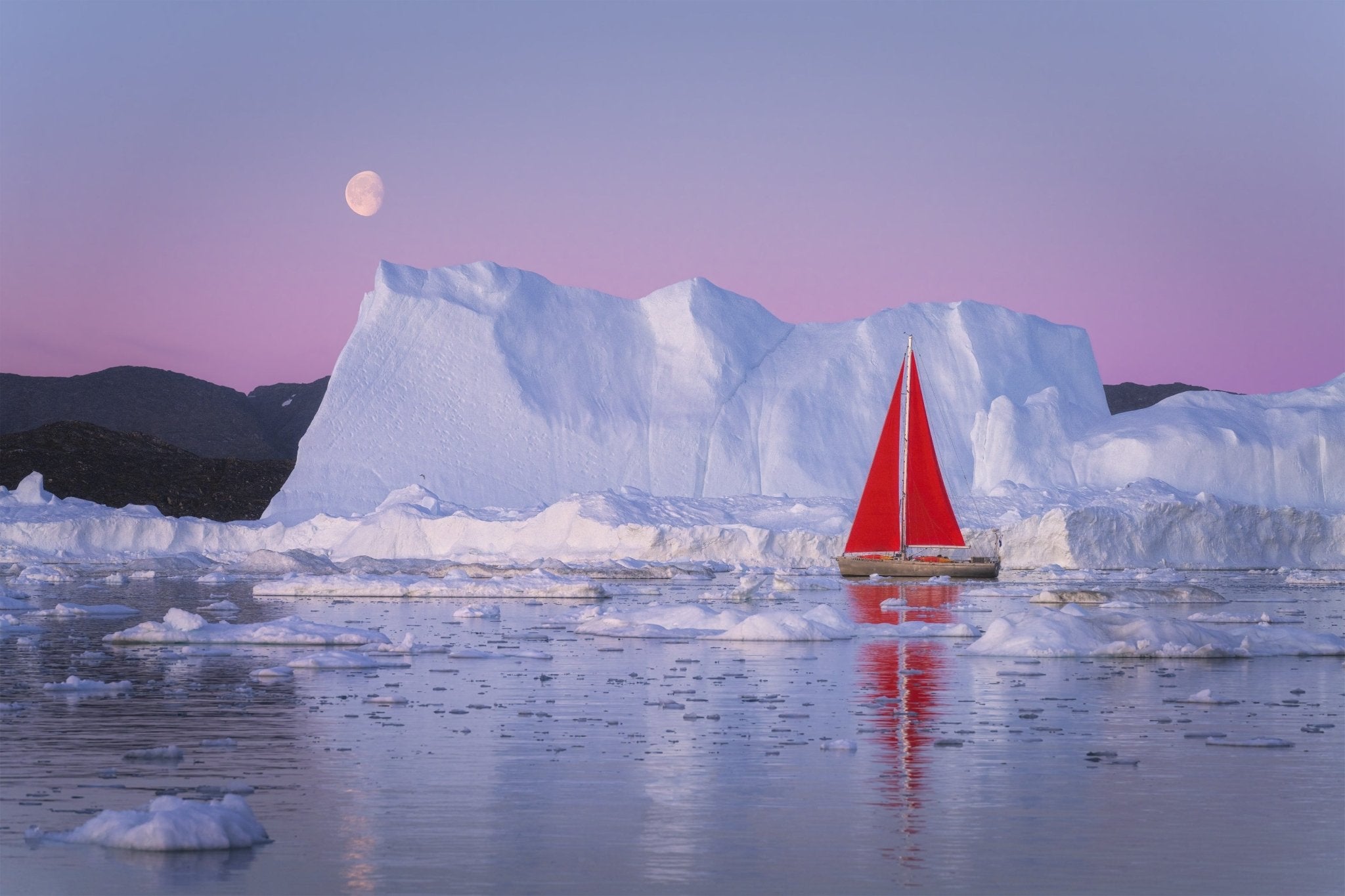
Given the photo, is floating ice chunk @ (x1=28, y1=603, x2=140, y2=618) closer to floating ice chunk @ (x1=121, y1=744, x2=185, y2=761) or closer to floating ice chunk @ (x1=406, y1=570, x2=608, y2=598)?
floating ice chunk @ (x1=406, y1=570, x2=608, y2=598)

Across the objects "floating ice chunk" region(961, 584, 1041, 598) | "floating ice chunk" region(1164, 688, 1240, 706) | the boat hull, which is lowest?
"floating ice chunk" region(1164, 688, 1240, 706)

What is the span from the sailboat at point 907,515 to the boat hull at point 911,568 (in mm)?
15

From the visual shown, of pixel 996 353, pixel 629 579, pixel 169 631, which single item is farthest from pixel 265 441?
pixel 169 631

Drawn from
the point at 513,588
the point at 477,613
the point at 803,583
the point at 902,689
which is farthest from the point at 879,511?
the point at 902,689

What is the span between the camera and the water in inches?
243

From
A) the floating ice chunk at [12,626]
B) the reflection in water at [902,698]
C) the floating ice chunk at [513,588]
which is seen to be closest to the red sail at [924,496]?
the floating ice chunk at [513,588]

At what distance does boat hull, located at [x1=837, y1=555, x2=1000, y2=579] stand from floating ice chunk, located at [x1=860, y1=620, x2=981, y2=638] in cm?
1617

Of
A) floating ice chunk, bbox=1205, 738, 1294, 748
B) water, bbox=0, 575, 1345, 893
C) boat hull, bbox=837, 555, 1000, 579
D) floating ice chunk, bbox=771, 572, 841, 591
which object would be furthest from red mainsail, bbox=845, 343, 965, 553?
floating ice chunk, bbox=1205, 738, 1294, 748

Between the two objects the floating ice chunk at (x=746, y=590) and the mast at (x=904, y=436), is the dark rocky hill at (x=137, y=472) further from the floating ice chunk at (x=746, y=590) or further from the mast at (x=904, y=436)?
the floating ice chunk at (x=746, y=590)

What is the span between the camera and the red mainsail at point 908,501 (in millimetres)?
35312

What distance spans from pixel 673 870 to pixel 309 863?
144 centimetres

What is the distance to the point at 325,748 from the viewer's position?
9.13 m

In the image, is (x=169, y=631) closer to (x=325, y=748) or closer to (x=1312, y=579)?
(x=325, y=748)

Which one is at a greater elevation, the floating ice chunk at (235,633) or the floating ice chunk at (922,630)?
the floating ice chunk at (235,633)
